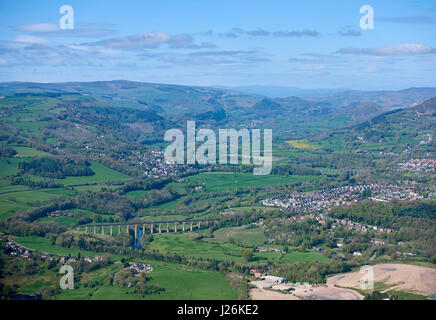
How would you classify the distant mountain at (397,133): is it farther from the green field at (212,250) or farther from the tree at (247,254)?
the tree at (247,254)

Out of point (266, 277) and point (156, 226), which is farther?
point (156, 226)

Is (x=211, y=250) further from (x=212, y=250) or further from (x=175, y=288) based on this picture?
(x=175, y=288)

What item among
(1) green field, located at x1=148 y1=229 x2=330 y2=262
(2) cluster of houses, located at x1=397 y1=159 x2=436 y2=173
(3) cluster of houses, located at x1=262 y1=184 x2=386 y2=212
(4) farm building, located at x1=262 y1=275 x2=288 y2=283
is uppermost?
(2) cluster of houses, located at x1=397 y1=159 x2=436 y2=173

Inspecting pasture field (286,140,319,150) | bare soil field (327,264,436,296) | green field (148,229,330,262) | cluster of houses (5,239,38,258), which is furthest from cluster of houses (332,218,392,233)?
pasture field (286,140,319,150)

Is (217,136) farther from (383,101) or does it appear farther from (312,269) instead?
(383,101)

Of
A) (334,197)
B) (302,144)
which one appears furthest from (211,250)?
(302,144)

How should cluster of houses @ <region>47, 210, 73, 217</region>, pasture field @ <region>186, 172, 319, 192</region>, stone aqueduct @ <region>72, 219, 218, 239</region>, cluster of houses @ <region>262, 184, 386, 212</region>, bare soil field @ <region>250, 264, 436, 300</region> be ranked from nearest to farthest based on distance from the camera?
bare soil field @ <region>250, 264, 436, 300</region>
stone aqueduct @ <region>72, 219, 218, 239</region>
cluster of houses @ <region>47, 210, 73, 217</region>
cluster of houses @ <region>262, 184, 386, 212</region>
pasture field @ <region>186, 172, 319, 192</region>

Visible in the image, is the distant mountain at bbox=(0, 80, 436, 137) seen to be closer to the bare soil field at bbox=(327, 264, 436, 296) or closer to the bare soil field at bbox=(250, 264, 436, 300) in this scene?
the bare soil field at bbox=(250, 264, 436, 300)
